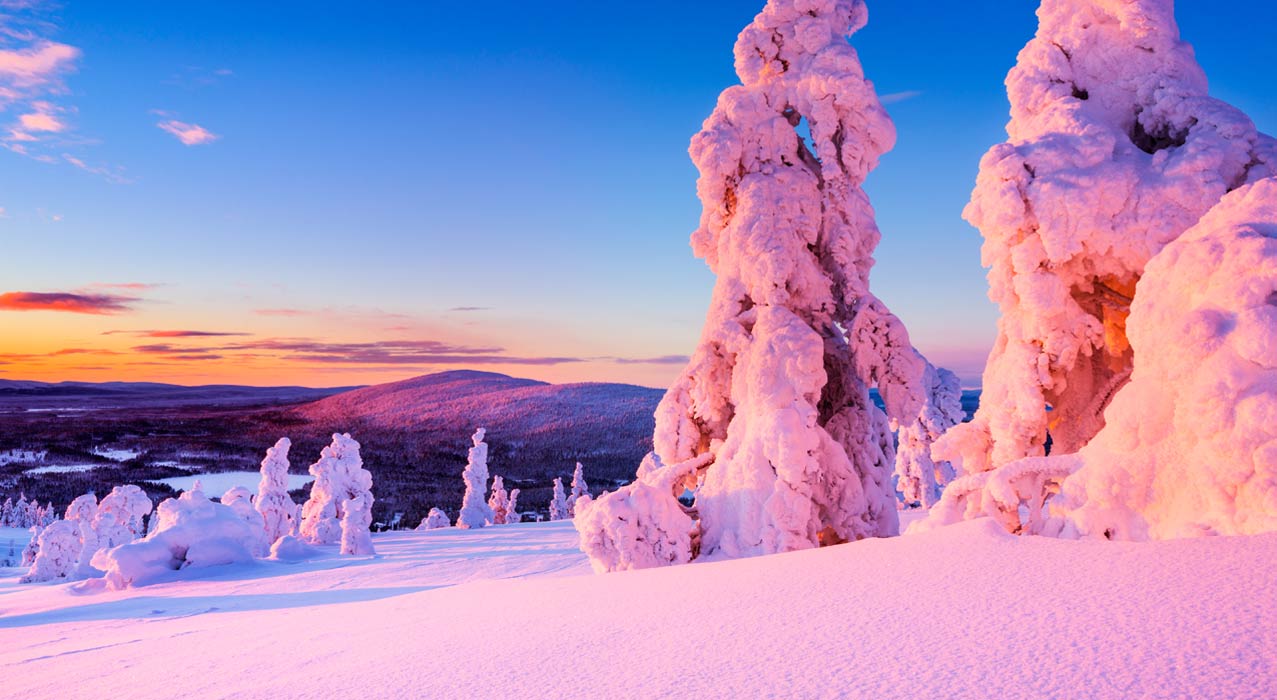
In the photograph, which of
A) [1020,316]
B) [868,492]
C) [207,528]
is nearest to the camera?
[1020,316]

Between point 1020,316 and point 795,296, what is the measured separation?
408 centimetres

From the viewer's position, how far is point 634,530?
30.6ft

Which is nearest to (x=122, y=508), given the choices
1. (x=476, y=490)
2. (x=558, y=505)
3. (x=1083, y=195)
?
(x=476, y=490)

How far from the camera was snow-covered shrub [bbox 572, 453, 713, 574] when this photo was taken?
9266 mm

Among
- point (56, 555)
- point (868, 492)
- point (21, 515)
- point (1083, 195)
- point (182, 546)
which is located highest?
point (1083, 195)

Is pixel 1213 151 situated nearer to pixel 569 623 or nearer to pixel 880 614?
pixel 880 614

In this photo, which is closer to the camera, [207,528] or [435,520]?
[207,528]

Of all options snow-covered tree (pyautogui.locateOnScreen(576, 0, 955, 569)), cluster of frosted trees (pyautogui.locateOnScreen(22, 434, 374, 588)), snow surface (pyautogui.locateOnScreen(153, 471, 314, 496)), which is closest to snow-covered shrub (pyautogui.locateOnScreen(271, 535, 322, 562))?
cluster of frosted trees (pyautogui.locateOnScreen(22, 434, 374, 588))

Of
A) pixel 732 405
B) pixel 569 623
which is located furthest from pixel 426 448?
pixel 569 623

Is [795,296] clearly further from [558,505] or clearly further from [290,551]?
[558,505]

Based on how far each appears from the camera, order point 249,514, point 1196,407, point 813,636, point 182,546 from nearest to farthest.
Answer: point 813,636, point 1196,407, point 182,546, point 249,514

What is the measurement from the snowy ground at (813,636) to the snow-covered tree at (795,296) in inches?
193

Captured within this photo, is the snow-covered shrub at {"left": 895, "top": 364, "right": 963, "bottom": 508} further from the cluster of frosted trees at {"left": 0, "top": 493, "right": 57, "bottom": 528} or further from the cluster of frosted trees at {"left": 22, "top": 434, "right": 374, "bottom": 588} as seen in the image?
the cluster of frosted trees at {"left": 0, "top": 493, "right": 57, "bottom": 528}

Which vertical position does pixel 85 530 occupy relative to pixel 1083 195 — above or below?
below
